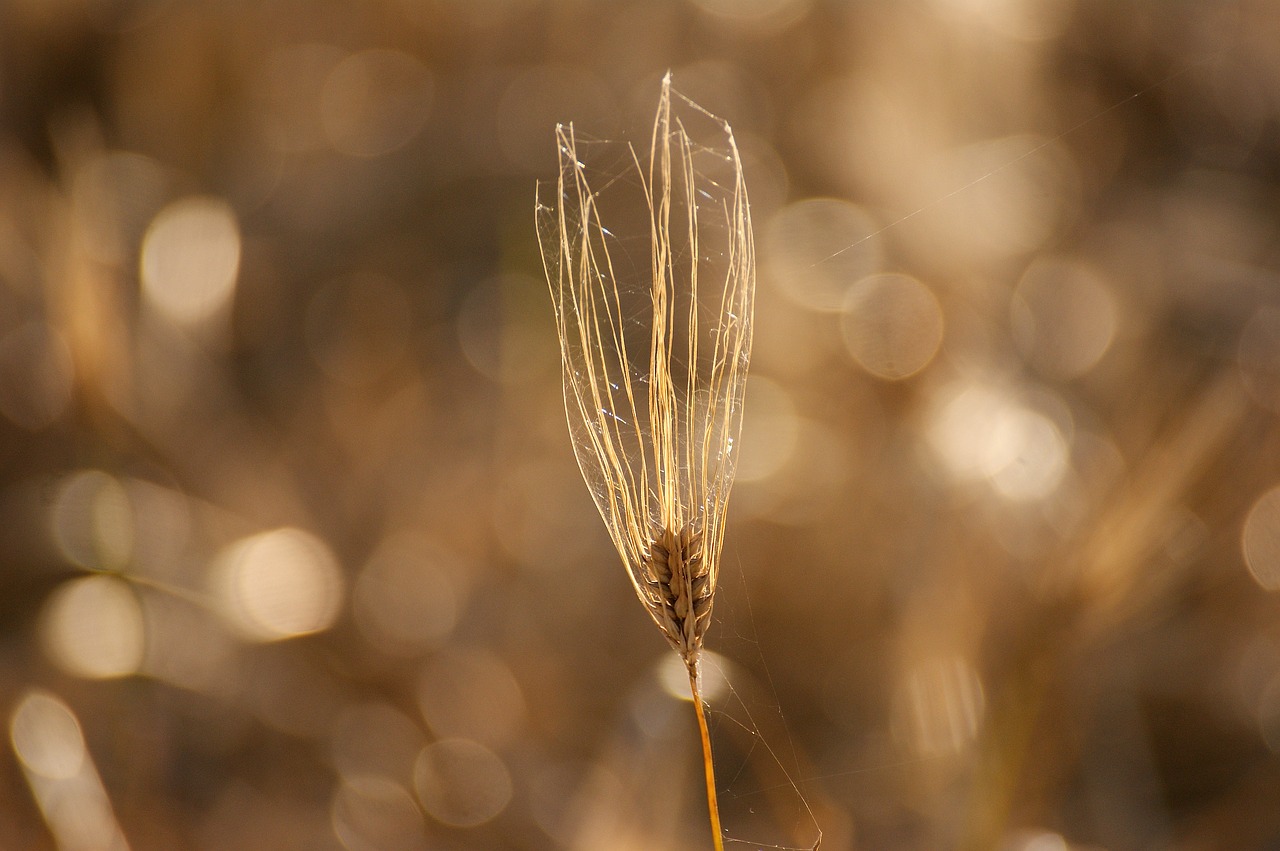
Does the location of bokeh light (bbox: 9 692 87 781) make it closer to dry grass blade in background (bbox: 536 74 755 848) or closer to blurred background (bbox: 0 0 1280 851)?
blurred background (bbox: 0 0 1280 851)

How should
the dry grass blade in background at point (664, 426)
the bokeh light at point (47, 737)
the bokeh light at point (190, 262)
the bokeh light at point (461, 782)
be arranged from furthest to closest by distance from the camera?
the bokeh light at point (190, 262), the bokeh light at point (461, 782), the bokeh light at point (47, 737), the dry grass blade in background at point (664, 426)

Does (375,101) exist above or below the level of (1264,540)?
above

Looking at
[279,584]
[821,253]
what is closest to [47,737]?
[279,584]

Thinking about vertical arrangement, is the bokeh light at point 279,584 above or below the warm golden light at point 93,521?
below

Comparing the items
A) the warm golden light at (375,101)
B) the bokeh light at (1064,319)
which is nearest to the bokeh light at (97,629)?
the warm golden light at (375,101)

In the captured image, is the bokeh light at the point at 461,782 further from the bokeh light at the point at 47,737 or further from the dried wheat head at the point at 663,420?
the dried wheat head at the point at 663,420

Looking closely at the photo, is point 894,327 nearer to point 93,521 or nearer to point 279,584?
point 279,584

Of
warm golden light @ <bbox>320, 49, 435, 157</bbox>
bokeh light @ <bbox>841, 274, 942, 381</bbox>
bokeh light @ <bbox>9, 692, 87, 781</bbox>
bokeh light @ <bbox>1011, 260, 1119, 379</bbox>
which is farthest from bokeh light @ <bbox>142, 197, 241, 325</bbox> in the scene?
bokeh light @ <bbox>1011, 260, 1119, 379</bbox>

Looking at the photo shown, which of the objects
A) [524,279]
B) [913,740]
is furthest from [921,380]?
[524,279]

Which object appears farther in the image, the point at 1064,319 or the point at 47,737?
the point at 1064,319
